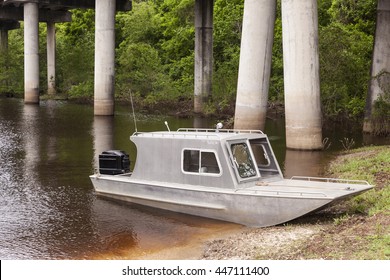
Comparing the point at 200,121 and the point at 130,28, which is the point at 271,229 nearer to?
the point at 200,121

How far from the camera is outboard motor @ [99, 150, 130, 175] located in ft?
55.6

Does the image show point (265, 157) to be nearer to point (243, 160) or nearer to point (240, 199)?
point (243, 160)

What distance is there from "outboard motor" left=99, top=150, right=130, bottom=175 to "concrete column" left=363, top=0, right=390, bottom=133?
57.7ft

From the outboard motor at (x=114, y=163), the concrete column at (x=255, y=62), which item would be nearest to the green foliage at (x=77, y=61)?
the concrete column at (x=255, y=62)

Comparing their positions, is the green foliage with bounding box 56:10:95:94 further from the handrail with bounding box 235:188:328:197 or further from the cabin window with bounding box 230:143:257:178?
the handrail with bounding box 235:188:328:197

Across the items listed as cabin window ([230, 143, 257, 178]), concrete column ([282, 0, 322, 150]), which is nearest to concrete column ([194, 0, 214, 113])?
concrete column ([282, 0, 322, 150])

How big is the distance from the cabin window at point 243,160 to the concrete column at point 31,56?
40.1 metres

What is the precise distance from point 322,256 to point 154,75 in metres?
42.4

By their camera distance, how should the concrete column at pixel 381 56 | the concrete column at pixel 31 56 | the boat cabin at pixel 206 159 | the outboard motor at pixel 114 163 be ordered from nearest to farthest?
the boat cabin at pixel 206 159 → the outboard motor at pixel 114 163 → the concrete column at pixel 381 56 → the concrete column at pixel 31 56

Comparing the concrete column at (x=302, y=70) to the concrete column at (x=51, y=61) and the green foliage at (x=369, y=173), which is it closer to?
the green foliage at (x=369, y=173)

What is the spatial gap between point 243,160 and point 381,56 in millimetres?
18499

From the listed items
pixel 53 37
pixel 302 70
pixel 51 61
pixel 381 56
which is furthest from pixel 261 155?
pixel 53 37

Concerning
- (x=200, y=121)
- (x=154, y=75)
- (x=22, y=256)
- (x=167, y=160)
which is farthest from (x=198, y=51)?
(x=22, y=256)

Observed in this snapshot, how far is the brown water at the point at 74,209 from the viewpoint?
1271 centimetres
